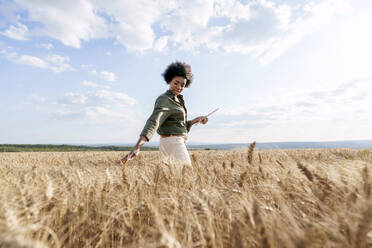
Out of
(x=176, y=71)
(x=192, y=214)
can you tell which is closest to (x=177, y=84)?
(x=176, y=71)

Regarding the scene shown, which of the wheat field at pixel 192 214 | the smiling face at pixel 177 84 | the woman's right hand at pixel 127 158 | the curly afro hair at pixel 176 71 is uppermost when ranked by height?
the curly afro hair at pixel 176 71

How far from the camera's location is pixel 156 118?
3.27m

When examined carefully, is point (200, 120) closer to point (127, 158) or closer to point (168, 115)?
point (168, 115)

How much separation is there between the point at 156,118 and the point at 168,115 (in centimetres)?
40

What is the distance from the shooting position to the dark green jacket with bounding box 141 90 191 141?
10.9 feet

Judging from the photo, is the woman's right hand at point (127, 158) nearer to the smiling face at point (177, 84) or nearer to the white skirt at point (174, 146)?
the white skirt at point (174, 146)

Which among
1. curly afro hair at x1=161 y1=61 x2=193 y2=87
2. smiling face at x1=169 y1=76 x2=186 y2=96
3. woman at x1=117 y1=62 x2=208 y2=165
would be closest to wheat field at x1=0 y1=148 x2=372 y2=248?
woman at x1=117 y1=62 x2=208 y2=165

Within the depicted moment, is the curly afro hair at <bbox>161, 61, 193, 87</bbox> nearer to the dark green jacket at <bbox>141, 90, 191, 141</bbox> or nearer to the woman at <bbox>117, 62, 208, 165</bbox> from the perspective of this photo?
the woman at <bbox>117, 62, 208, 165</bbox>

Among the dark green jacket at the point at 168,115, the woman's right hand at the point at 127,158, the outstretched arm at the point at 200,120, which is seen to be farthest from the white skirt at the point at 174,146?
the woman's right hand at the point at 127,158

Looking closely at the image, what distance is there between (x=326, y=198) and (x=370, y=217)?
70 centimetres

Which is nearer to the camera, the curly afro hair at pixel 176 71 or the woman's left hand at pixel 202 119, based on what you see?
the curly afro hair at pixel 176 71

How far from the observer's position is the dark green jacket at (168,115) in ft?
10.9

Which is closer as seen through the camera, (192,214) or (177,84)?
(192,214)

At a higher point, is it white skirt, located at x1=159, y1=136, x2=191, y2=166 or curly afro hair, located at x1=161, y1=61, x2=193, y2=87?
curly afro hair, located at x1=161, y1=61, x2=193, y2=87
